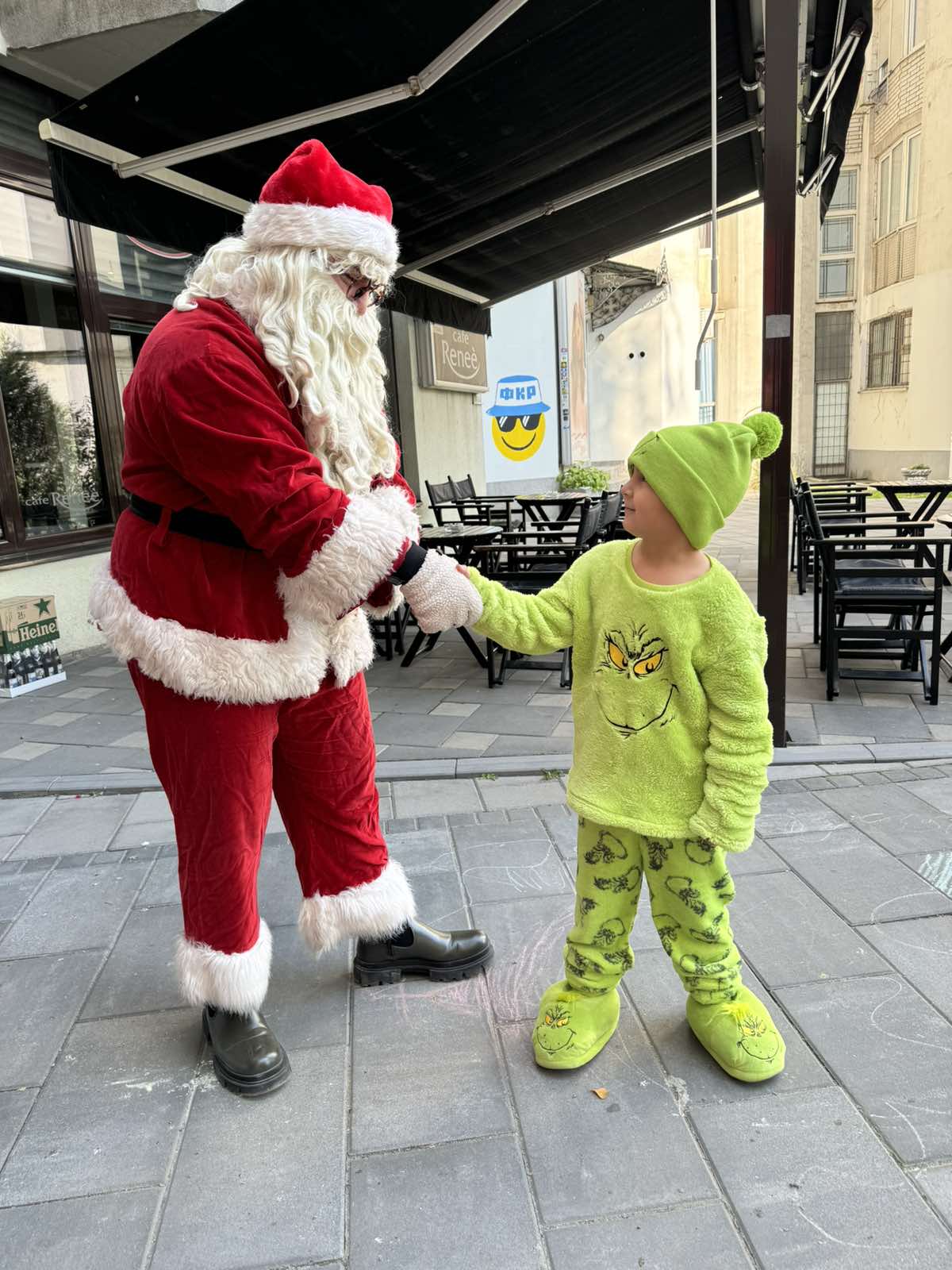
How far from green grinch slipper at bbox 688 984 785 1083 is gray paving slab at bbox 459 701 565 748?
7.14 ft

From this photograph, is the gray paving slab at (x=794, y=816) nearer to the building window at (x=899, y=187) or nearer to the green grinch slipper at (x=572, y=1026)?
the green grinch slipper at (x=572, y=1026)

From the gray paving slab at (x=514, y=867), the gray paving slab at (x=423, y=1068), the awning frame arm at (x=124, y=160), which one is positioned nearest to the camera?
the gray paving slab at (x=423, y=1068)

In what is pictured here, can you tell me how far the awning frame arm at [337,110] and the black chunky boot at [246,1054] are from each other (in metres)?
3.37

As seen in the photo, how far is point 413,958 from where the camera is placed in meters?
2.26

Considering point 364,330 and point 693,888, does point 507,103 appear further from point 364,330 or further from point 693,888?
point 693,888

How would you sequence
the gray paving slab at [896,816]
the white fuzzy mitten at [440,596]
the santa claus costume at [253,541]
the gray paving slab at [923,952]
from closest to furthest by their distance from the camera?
the santa claus costume at [253,541], the white fuzzy mitten at [440,596], the gray paving slab at [923,952], the gray paving slab at [896,816]

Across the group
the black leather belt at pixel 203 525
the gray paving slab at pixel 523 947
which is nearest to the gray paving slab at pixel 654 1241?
the gray paving slab at pixel 523 947

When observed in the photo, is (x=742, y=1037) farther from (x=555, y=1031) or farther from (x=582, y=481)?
(x=582, y=481)

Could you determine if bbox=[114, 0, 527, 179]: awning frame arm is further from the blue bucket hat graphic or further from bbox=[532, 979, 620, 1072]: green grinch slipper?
the blue bucket hat graphic

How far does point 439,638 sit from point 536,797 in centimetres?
326

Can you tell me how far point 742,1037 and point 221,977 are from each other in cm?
115

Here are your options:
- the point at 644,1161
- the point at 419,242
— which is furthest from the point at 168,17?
the point at 644,1161

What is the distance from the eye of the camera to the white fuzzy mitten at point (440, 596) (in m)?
1.66

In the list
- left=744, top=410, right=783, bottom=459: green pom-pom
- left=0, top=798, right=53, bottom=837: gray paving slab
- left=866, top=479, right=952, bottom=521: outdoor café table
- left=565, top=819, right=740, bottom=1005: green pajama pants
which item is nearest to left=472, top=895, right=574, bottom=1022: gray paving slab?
left=565, top=819, right=740, bottom=1005: green pajama pants
